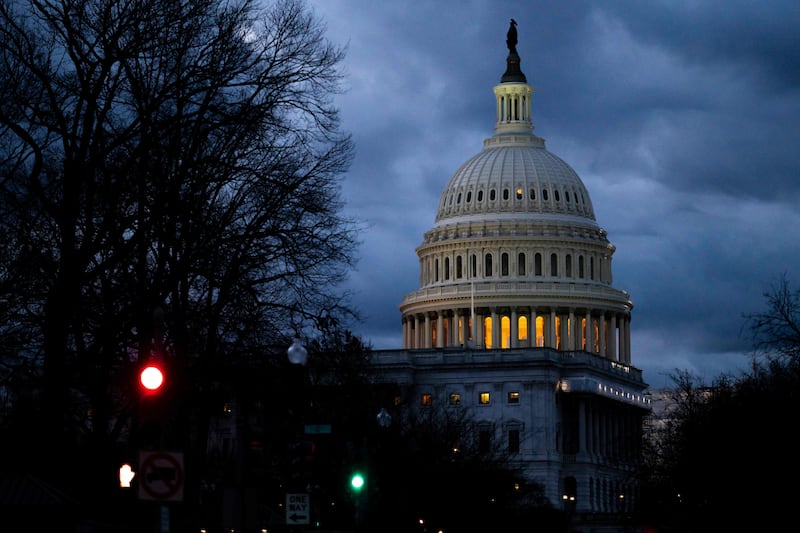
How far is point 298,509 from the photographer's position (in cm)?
4369

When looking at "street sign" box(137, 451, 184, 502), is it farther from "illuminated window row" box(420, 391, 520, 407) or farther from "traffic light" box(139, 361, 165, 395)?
"illuminated window row" box(420, 391, 520, 407)

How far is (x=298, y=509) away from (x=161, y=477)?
1288cm

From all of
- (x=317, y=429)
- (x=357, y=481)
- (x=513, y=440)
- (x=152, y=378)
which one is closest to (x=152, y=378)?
(x=152, y=378)

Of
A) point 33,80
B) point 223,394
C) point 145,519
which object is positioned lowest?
point 145,519

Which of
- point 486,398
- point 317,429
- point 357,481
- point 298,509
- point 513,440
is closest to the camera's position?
point 317,429

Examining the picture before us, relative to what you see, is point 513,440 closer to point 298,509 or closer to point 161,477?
point 298,509

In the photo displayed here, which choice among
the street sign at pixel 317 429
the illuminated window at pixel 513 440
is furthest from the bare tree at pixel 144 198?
the illuminated window at pixel 513 440

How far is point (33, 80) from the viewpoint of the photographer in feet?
150

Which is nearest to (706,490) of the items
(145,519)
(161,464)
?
(145,519)

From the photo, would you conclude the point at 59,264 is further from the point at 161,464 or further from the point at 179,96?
the point at 161,464

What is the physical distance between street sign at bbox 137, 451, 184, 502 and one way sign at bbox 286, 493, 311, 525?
12489mm

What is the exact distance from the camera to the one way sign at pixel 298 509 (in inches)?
1716

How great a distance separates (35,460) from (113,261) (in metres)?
4.99

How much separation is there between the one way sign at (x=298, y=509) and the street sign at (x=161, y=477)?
12489 millimetres
